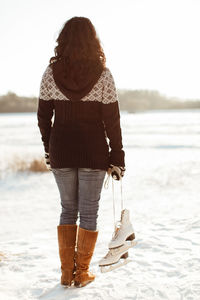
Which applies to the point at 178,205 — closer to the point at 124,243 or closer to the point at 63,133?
the point at 124,243

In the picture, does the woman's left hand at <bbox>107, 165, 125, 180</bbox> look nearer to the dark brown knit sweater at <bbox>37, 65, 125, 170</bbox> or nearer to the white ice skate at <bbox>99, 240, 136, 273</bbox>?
the dark brown knit sweater at <bbox>37, 65, 125, 170</bbox>

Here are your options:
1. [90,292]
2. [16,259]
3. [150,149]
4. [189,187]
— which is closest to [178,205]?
[189,187]

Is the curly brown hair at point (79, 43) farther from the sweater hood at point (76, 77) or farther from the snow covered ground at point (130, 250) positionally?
the snow covered ground at point (130, 250)

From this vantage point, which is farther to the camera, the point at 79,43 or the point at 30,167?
the point at 30,167

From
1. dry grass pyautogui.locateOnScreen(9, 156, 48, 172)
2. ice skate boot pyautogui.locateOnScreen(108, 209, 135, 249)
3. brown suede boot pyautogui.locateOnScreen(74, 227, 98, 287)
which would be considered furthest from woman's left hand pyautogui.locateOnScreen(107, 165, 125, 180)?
dry grass pyautogui.locateOnScreen(9, 156, 48, 172)

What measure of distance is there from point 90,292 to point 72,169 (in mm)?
787

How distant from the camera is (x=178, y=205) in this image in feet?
17.0

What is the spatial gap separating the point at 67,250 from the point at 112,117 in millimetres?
919

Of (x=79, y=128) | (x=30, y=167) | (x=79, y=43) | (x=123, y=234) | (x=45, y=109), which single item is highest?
(x=79, y=43)

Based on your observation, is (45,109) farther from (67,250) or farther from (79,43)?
(67,250)

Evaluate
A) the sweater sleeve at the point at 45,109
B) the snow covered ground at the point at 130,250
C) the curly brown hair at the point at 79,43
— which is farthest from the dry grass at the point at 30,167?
the curly brown hair at the point at 79,43

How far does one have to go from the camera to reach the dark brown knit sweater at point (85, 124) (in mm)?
2186

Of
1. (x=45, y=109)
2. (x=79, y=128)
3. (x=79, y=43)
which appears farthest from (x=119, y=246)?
(x=79, y=43)

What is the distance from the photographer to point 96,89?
217 cm
